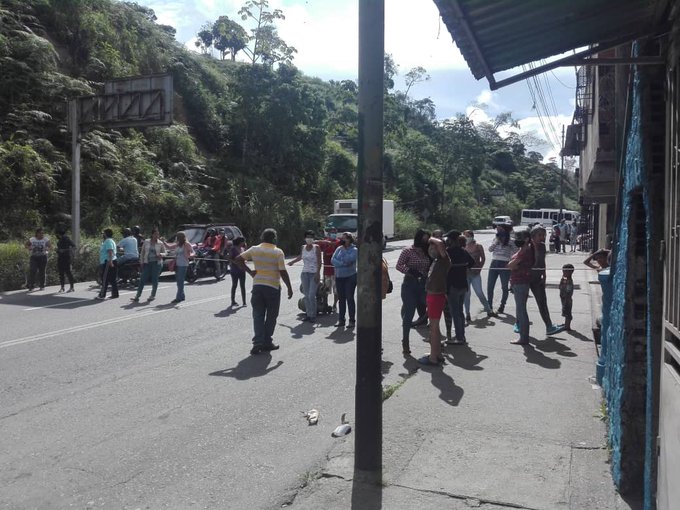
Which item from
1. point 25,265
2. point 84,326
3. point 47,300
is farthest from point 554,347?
point 25,265

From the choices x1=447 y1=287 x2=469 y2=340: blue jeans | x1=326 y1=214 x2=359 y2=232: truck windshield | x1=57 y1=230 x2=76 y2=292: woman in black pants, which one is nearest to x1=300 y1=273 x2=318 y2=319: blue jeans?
x1=447 y1=287 x2=469 y2=340: blue jeans

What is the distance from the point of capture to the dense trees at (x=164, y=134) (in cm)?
2392

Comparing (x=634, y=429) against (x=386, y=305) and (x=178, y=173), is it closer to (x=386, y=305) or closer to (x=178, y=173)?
(x=386, y=305)

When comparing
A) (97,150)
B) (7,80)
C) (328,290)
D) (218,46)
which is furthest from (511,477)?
(218,46)

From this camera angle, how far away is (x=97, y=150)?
84.2ft

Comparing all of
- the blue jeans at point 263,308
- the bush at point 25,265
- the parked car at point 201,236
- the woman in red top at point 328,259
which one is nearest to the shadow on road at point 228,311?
the woman in red top at point 328,259

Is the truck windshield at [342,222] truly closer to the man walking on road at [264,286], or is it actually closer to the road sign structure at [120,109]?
the road sign structure at [120,109]

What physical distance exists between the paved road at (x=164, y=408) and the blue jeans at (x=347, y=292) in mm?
508

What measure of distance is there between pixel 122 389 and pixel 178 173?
25455mm

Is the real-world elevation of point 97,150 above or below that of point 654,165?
above

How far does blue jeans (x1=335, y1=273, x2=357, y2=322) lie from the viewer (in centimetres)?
1053

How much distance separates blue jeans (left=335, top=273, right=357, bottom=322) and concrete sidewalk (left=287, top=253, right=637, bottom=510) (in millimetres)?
2157

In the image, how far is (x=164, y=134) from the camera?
31.9 m

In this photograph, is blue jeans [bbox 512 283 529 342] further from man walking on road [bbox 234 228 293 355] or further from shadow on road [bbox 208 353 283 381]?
shadow on road [bbox 208 353 283 381]
